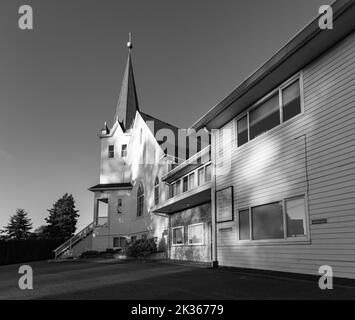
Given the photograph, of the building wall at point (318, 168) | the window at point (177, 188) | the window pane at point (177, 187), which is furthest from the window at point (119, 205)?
the building wall at point (318, 168)

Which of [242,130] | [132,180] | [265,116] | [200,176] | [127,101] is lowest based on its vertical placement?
[200,176]

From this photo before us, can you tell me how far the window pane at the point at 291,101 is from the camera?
9.61 m

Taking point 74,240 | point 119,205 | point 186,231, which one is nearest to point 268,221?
point 186,231

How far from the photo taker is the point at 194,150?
75.2ft

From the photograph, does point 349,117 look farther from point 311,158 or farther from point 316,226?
point 316,226

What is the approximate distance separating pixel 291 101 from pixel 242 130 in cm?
265

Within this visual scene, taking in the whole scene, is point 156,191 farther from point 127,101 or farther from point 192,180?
point 127,101

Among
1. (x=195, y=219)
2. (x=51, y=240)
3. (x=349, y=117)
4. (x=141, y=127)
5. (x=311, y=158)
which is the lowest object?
(x=51, y=240)

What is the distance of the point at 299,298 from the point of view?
6238mm

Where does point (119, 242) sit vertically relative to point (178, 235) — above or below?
below

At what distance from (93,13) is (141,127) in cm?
1542

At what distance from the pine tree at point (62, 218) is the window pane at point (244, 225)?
45470mm

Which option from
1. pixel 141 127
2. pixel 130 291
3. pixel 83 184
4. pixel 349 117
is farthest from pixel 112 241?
pixel 349 117

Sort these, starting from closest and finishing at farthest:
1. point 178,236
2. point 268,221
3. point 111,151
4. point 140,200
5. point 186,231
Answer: point 268,221
point 186,231
point 178,236
point 140,200
point 111,151
